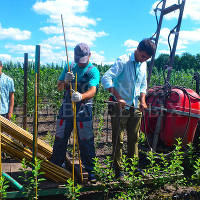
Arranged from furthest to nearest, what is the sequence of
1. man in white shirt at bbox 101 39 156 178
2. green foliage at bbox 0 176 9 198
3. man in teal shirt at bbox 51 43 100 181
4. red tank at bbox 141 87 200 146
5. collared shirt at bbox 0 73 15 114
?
collared shirt at bbox 0 73 15 114 → red tank at bbox 141 87 200 146 → man in white shirt at bbox 101 39 156 178 → man in teal shirt at bbox 51 43 100 181 → green foliage at bbox 0 176 9 198

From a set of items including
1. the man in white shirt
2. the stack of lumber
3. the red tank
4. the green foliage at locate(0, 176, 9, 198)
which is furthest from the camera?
the red tank

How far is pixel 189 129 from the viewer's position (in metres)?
3.60

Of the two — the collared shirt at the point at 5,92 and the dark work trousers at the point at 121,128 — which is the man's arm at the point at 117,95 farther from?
the collared shirt at the point at 5,92

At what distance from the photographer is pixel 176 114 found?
357 cm

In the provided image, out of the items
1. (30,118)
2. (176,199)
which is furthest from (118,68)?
(30,118)

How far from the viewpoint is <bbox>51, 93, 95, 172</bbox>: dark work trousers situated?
288cm

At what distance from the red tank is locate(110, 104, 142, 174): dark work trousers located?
394 mm

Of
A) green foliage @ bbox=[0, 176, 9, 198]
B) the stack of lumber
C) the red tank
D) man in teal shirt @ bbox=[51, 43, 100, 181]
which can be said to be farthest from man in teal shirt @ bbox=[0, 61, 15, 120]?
the red tank

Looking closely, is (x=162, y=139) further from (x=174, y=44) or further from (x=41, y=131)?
(x=41, y=131)

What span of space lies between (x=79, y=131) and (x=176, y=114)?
1558 millimetres

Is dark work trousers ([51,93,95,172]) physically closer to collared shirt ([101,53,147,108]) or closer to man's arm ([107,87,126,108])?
man's arm ([107,87,126,108])

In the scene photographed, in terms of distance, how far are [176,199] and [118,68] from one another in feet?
5.89

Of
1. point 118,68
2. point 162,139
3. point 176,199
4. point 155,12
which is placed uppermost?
point 155,12

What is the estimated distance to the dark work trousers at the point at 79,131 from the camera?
2.88 meters
